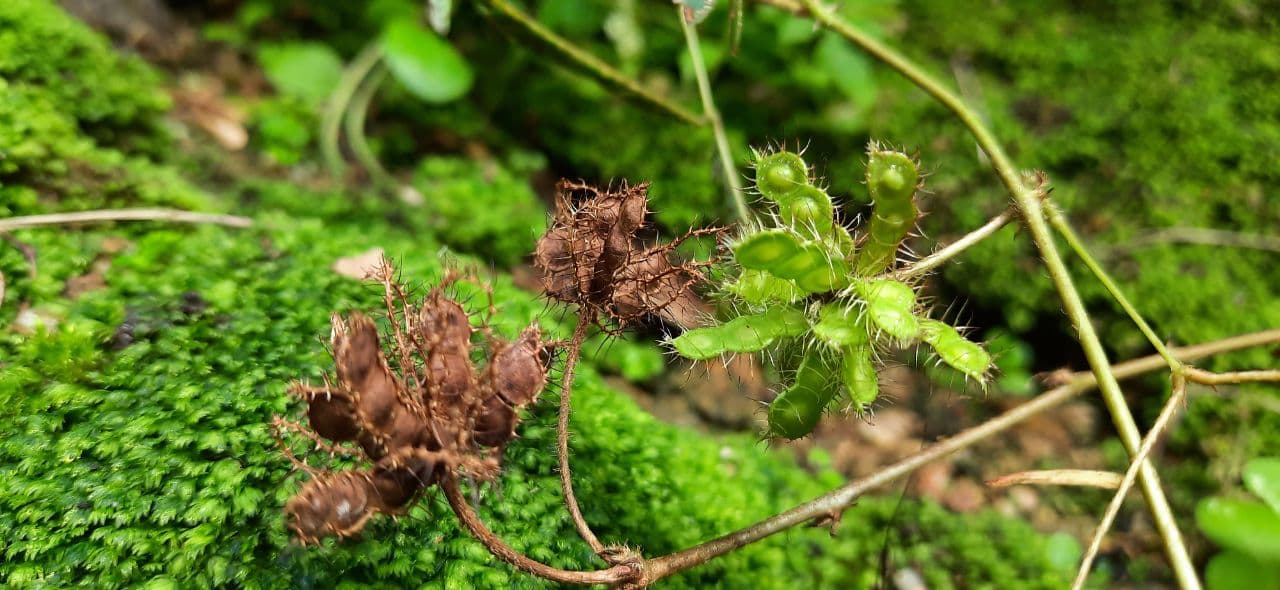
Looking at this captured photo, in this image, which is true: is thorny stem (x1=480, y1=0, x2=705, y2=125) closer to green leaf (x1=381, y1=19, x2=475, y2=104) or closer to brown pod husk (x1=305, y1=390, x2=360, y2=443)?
green leaf (x1=381, y1=19, x2=475, y2=104)

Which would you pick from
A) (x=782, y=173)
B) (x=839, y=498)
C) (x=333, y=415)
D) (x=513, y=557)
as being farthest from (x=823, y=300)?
(x=333, y=415)

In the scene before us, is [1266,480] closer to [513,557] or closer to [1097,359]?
[1097,359]

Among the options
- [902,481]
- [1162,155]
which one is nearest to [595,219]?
[902,481]

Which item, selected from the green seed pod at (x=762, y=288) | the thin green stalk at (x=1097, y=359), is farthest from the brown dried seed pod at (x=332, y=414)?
the thin green stalk at (x=1097, y=359)

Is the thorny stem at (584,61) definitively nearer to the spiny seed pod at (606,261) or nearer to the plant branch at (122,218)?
the plant branch at (122,218)

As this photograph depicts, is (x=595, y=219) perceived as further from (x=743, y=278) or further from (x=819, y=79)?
(x=819, y=79)
